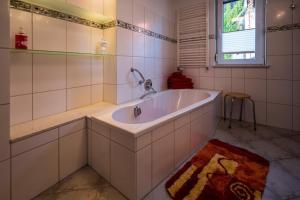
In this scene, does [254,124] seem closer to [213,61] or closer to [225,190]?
[213,61]

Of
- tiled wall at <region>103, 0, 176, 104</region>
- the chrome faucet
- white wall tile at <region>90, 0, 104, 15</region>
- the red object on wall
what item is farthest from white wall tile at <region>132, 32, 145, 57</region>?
the red object on wall

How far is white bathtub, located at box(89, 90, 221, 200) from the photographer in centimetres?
120

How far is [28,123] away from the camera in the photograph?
1.43m

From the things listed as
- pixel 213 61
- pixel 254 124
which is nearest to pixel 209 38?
pixel 213 61

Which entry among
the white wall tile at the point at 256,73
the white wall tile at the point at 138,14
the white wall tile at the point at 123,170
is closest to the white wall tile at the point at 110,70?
the white wall tile at the point at 138,14

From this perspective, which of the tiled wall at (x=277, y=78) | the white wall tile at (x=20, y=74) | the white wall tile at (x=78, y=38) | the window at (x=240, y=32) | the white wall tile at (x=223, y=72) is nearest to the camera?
the white wall tile at (x=20, y=74)

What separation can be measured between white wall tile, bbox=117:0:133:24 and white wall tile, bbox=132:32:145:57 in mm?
195

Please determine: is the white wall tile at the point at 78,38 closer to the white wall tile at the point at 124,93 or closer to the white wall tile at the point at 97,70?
the white wall tile at the point at 97,70

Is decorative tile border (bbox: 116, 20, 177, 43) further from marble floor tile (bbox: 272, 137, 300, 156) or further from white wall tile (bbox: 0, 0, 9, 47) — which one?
marble floor tile (bbox: 272, 137, 300, 156)

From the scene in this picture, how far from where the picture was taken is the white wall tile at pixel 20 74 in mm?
1371

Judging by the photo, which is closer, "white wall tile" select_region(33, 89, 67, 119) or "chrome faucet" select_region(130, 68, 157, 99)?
"white wall tile" select_region(33, 89, 67, 119)

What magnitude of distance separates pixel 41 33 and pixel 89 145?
1052 mm

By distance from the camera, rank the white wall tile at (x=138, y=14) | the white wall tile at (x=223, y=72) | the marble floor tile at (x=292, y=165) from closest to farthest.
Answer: the marble floor tile at (x=292, y=165)
the white wall tile at (x=138, y=14)
the white wall tile at (x=223, y=72)

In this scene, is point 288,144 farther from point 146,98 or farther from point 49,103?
point 49,103
